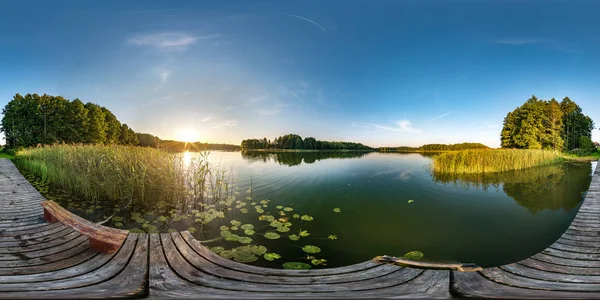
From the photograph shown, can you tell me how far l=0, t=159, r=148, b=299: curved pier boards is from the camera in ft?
5.34

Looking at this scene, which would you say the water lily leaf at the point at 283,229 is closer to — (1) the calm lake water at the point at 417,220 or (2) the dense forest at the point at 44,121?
(1) the calm lake water at the point at 417,220

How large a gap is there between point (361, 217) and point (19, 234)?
509 cm

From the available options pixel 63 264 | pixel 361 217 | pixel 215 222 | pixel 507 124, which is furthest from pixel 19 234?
pixel 507 124

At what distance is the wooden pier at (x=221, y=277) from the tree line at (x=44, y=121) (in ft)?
84.2

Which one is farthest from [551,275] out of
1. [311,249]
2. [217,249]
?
[217,249]

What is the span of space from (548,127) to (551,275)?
1390 inches

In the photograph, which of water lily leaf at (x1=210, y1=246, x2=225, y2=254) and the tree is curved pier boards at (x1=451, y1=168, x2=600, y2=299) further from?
the tree

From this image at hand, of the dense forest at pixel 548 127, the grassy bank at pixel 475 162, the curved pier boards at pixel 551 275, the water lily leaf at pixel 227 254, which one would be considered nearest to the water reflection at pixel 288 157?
the grassy bank at pixel 475 162

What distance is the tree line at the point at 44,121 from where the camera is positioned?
23.2 metres

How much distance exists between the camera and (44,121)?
23734mm

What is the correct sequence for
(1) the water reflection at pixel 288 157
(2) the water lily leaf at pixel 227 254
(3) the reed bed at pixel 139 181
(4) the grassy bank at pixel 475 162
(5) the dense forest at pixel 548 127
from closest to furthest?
(2) the water lily leaf at pixel 227 254 → (3) the reed bed at pixel 139 181 → (4) the grassy bank at pixel 475 162 → (1) the water reflection at pixel 288 157 → (5) the dense forest at pixel 548 127

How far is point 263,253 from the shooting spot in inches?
126

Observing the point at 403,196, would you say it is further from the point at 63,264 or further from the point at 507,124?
the point at 507,124

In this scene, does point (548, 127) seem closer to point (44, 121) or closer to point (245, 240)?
point (245, 240)
